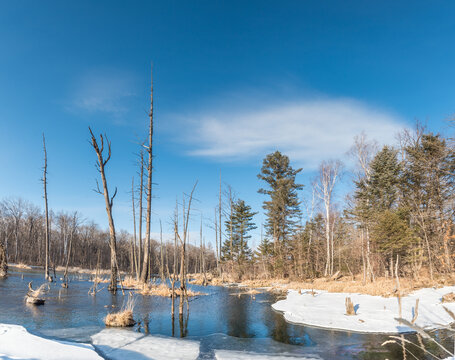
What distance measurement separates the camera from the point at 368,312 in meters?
11.8

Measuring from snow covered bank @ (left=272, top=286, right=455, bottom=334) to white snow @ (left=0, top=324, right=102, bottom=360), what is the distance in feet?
24.8

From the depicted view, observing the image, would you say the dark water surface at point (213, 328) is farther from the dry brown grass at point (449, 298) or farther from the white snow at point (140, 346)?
the dry brown grass at point (449, 298)

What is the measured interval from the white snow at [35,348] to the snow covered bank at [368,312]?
7568mm

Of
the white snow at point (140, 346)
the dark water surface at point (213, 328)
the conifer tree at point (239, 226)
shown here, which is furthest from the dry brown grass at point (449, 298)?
the conifer tree at point (239, 226)

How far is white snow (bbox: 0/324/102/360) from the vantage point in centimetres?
519

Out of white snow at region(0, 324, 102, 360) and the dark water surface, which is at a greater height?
white snow at region(0, 324, 102, 360)

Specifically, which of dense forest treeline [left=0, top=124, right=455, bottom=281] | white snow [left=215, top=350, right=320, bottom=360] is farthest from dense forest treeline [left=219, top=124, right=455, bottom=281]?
white snow [left=215, top=350, right=320, bottom=360]

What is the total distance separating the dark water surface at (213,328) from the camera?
24.7 ft

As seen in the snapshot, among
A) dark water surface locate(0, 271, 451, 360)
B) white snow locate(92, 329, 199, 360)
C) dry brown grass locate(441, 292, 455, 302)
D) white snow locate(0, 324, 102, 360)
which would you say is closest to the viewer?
white snow locate(0, 324, 102, 360)

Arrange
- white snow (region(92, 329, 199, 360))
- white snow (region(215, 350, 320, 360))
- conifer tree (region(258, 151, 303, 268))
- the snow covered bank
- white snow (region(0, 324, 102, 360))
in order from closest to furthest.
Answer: white snow (region(0, 324, 102, 360)) → white snow (region(92, 329, 199, 360)) → white snow (region(215, 350, 320, 360)) → the snow covered bank → conifer tree (region(258, 151, 303, 268))

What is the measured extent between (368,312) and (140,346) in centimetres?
919

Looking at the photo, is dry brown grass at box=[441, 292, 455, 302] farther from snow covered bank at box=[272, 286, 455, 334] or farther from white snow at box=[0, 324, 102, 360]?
white snow at box=[0, 324, 102, 360]

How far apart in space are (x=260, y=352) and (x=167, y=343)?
2.32 metres

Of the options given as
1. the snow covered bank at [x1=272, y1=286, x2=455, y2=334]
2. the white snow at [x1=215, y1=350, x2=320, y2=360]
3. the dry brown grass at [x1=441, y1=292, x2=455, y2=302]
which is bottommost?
the snow covered bank at [x1=272, y1=286, x2=455, y2=334]
